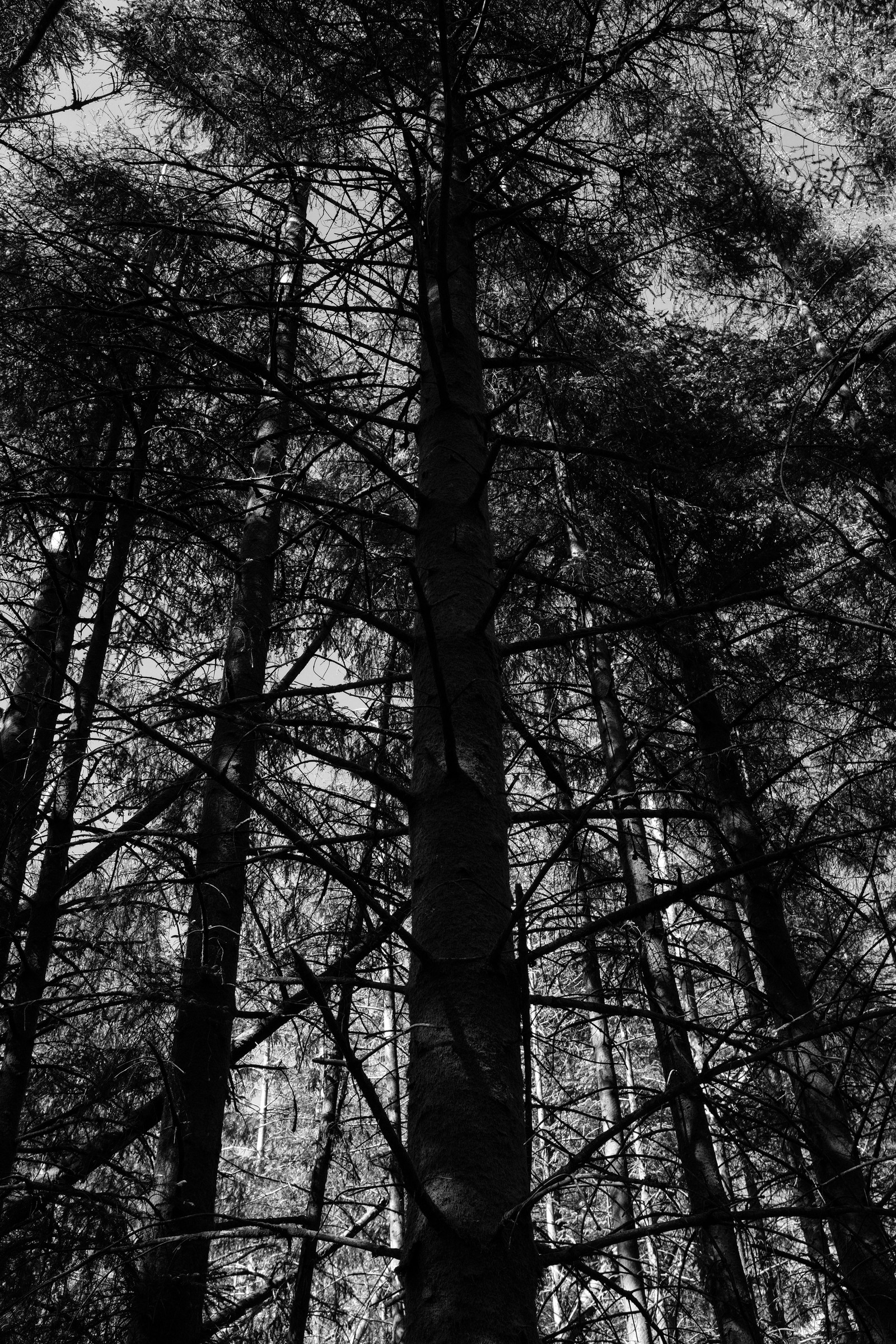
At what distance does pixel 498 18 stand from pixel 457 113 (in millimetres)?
737

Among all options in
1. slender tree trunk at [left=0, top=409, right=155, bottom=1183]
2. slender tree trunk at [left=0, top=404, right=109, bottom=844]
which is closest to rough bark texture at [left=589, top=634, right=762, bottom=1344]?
slender tree trunk at [left=0, top=409, right=155, bottom=1183]

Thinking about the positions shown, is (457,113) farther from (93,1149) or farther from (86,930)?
(86,930)

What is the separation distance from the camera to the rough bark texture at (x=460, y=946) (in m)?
1.54

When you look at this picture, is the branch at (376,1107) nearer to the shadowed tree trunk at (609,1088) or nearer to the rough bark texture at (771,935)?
the shadowed tree trunk at (609,1088)

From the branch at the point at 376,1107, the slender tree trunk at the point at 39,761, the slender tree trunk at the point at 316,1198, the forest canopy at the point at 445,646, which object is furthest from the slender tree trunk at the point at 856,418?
the branch at the point at 376,1107

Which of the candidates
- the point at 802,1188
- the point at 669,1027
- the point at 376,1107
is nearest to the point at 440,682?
the point at 376,1107

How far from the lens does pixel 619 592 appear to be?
6.29m

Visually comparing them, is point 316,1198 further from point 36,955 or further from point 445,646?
point 445,646

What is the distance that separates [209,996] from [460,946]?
9.66 ft

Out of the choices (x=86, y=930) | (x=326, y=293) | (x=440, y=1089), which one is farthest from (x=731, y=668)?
(x=440, y=1089)

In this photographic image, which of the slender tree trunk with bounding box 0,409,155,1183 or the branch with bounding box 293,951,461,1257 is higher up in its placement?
the slender tree trunk with bounding box 0,409,155,1183

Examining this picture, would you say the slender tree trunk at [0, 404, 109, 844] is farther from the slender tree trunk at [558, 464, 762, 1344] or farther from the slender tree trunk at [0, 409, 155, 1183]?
the slender tree trunk at [558, 464, 762, 1344]

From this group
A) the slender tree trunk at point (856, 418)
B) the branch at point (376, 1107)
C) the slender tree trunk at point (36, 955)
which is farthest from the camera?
the slender tree trunk at point (856, 418)

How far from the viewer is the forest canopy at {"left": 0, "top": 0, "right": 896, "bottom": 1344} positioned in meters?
2.06
